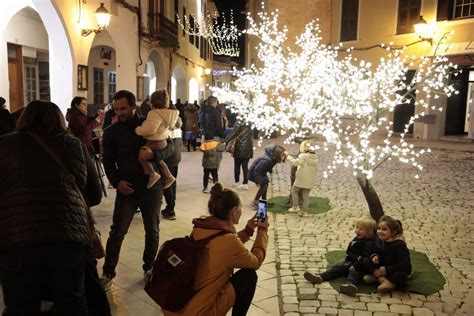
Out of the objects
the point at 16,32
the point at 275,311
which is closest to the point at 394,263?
the point at 275,311

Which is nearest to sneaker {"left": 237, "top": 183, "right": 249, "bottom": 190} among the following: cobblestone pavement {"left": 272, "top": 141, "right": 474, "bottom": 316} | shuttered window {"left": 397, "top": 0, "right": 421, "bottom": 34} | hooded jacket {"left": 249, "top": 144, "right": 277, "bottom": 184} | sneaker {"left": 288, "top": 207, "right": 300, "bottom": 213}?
cobblestone pavement {"left": 272, "top": 141, "right": 474, "bottom": 316}

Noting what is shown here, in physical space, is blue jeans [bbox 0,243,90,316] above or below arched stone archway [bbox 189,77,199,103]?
below

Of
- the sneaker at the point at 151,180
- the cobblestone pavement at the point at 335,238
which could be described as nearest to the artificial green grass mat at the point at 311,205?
the cobblestone pavement at the point at 335,238

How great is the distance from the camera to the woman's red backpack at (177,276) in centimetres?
285

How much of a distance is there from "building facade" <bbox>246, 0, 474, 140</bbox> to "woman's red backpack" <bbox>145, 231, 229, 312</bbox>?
56.4ft

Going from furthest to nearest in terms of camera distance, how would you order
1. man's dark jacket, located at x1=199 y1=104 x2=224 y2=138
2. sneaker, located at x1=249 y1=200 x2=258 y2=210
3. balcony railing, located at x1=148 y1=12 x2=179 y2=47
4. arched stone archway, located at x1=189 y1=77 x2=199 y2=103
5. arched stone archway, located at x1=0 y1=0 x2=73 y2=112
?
1. arched stone archway, located at x1=189 y1=77 x2=199 y2=103
2. balcony railing, located at x1=148 y1=12 x2=179 y2=47
3. man's dark jacket, located at x1=199 y1=104 x2=224 y2=138
4. arched stone archway, located at x1=0 y1=0 x2=73 y2=112
5. sneaker, located at x1=249 y1=200 x2=258 y2=210

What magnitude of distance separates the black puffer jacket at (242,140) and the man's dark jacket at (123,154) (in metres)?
4.63

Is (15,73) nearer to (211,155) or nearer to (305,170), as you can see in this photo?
(211,155)

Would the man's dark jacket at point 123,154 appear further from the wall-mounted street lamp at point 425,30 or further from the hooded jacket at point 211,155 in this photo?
the wall-mounted street lamp at point 425,30

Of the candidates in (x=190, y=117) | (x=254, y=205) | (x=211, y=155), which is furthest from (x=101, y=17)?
(x=254, y=205)

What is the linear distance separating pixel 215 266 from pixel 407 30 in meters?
19.7

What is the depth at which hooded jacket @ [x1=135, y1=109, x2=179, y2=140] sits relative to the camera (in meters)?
4.39

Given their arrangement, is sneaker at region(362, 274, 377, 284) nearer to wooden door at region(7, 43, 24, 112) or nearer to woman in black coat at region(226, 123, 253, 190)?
woman in black coat at region(226, 123, 253, 190)

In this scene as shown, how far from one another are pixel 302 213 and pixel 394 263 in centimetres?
289
